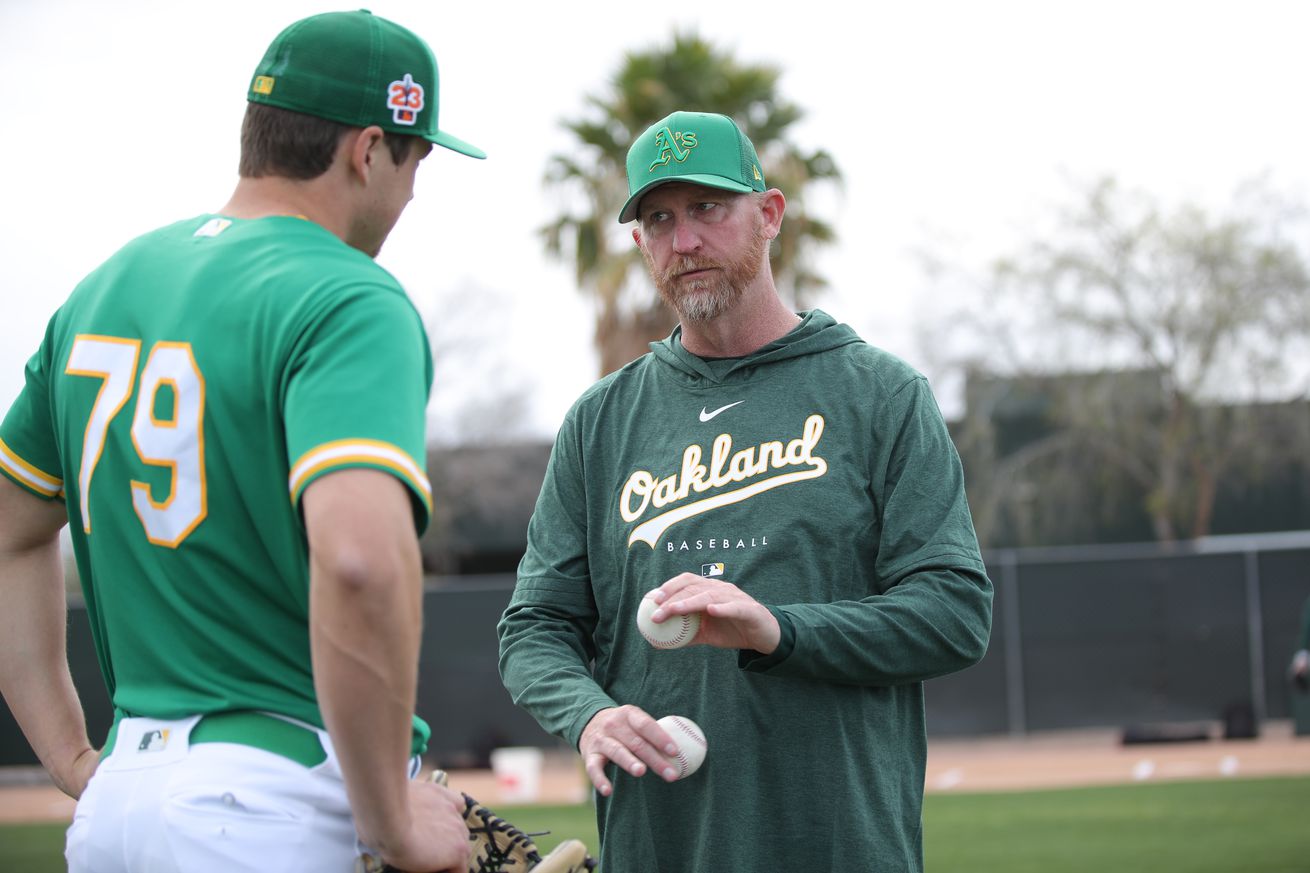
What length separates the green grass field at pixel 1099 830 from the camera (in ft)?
31.5

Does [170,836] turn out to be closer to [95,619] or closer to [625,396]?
[95,619]

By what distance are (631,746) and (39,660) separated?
1.12 meters

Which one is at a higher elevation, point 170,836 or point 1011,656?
point 170,836

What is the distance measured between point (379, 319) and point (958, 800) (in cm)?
1316

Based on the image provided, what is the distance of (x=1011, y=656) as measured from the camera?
19.5 meters

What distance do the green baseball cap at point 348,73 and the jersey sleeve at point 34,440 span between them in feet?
2.07

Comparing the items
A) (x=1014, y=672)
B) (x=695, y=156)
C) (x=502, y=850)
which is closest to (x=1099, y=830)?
(x=1014, y=672)

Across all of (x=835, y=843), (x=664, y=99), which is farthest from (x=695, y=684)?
(x=664, y=99)

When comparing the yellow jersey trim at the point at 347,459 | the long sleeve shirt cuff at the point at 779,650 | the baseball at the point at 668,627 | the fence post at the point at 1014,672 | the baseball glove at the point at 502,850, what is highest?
the yellow jersey trim at the point at 347,459

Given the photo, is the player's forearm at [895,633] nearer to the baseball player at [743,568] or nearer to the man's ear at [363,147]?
the baseball player at [743,568]

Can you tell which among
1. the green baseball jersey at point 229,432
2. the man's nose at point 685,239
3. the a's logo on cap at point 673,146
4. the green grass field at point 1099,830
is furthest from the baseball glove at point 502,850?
the green grass field at point 1099,830

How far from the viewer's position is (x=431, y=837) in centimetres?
203

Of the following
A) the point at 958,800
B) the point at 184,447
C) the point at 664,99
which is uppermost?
the point at 664,99

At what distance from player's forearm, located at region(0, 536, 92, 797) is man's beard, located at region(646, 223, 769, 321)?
1.50 meters
